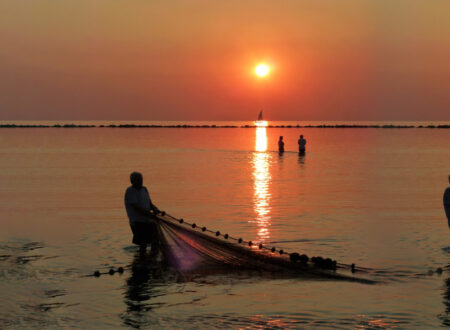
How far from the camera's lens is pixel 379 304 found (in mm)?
10672

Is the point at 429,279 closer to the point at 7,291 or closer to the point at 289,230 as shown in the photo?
the point at 289,230

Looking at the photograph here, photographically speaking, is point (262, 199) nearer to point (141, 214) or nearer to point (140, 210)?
point (141, 214)

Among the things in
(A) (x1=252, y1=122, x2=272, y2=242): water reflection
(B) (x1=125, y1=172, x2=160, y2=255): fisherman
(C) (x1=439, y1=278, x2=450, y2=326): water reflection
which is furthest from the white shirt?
(C) (x1=439, y1=278, x2=450, y2=326): water reflection

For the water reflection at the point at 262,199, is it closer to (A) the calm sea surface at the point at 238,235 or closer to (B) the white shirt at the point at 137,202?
(A) the calm sea surface at the point at 238,235

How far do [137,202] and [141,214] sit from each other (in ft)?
0.79

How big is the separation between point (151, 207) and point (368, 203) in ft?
38.3

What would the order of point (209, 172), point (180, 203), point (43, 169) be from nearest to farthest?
point (180, 203), point (209, 172), point (43, 169)

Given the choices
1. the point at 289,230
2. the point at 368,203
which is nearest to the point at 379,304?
the point at 289,230

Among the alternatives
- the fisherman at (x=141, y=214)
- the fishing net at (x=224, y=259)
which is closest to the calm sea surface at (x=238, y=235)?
the fishing net at (x=224, y=259)

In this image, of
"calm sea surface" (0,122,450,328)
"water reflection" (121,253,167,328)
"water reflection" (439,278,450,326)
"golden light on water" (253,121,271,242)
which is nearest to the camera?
"water reflection" (439,278,450,326)

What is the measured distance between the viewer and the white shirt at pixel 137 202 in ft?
44.7

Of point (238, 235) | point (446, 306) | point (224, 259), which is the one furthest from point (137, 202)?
point (446, 306)

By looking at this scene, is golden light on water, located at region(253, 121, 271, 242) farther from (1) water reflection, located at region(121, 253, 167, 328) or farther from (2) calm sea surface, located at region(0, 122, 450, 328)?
(1) water reflection, located at region(121, 253, 167, 328)

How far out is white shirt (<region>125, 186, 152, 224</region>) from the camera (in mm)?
13633
